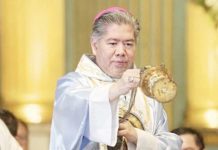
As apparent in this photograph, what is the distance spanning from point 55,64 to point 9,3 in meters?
0.56

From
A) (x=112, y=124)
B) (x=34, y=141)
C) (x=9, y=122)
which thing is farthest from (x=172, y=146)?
(x=34, y=141)

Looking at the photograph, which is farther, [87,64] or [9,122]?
[9,122]

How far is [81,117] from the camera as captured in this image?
3.09 m

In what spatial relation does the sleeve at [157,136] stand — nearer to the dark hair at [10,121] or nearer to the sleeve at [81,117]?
the sleeve at [81,117]

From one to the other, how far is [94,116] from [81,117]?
0.17ft

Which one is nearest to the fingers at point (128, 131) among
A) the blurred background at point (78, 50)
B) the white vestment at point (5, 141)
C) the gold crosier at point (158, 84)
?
the gold crosier at point (158, 84)

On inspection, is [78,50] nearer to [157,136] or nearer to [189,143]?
[189,143]

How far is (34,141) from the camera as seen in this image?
6332mm

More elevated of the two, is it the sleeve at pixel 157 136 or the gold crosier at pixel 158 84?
the gold crosier at pixel 158 84

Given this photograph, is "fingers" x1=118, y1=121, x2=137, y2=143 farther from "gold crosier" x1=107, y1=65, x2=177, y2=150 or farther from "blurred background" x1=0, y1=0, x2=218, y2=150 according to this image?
"blurred background" x1=0, y1=0, x2=218, y2=150

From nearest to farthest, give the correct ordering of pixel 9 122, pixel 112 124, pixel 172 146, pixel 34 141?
pixel 112 124, pixel 172 146, pixel 9 122, pixel 34 141

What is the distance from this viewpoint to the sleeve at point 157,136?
3.17 m

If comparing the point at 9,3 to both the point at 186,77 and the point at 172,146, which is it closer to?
the point at 186,77

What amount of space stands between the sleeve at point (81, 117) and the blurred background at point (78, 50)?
3181mm
